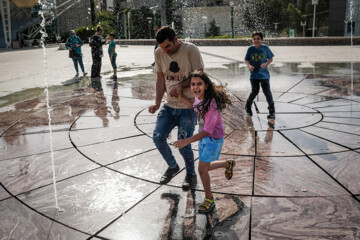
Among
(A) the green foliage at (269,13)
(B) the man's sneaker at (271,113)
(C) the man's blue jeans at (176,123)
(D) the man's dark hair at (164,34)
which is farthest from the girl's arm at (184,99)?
(A) the green foliage at (269,13)

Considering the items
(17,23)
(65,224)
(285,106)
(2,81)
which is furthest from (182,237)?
(17,23)

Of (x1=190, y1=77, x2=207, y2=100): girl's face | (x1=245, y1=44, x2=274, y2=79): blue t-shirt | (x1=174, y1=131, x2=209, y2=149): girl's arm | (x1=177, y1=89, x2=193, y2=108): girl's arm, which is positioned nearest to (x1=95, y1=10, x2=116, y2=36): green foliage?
(x1=245, y1=44, x2=274, y2=79): blue t-shirt

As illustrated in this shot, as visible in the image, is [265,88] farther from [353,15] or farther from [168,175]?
[353,15]

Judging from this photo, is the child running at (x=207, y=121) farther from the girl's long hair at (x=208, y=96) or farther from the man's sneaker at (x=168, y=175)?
the man's sneaker at (x=168, y=175)

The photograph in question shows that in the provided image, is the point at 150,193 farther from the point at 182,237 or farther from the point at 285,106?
the point at 285,106

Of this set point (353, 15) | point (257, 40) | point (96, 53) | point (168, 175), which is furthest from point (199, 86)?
point (353, 15)

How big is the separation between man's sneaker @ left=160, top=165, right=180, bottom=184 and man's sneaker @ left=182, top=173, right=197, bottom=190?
0.20 m

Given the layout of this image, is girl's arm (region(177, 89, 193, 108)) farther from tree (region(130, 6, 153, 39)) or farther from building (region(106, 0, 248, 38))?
building (region(106, 0, 248, 38))

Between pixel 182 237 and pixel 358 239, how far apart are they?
1.38 m

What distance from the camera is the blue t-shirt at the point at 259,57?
19.3ft

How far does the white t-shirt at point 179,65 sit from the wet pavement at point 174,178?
0.91ft

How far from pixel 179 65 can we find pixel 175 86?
0.27m

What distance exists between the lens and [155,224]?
293 centimetres

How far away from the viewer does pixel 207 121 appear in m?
2.97
